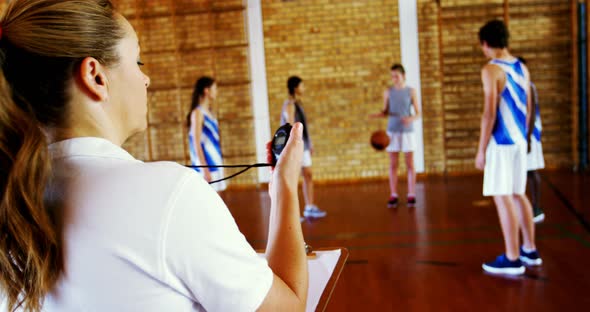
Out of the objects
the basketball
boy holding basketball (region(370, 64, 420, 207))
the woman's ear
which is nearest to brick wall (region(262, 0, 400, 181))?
the basketball

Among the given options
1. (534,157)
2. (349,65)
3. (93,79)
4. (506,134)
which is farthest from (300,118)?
(93,79)

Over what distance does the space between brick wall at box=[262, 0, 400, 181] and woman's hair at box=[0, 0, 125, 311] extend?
746 cm

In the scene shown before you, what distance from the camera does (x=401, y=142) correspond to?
623 cm

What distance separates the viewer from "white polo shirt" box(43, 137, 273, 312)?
704 mm

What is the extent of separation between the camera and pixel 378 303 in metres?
3.27

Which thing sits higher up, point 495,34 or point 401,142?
point 495,34

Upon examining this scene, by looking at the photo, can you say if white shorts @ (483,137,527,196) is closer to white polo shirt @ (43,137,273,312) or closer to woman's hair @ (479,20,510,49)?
woman's hair @ (479,20,510,49)

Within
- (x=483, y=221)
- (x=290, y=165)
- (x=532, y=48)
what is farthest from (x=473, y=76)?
(x=290, y=165)

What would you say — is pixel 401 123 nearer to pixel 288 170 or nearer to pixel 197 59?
pixel 197 59

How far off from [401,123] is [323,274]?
5094 millimetres

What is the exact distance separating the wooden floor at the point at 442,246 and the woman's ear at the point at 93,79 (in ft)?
8.67

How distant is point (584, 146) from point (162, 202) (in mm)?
8471

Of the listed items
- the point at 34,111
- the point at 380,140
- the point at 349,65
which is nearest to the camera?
the point at 34,111

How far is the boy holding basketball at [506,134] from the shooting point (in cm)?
354
